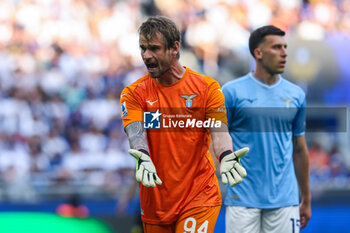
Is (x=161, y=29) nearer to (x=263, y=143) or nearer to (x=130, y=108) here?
(x=130, y=108)

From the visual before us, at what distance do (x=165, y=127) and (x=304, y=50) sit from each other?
8.41 meters

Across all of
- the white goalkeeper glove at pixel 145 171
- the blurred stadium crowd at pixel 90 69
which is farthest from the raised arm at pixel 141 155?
the blurred stadium crowd at pixel 90 69

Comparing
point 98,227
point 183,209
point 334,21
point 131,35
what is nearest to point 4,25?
point 131,35

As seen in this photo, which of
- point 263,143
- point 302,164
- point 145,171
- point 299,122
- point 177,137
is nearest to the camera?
point 145,171

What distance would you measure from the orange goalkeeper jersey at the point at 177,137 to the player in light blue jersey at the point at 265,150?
3.64 ft

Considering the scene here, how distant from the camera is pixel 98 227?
434 inches

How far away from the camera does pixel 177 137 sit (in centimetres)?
509

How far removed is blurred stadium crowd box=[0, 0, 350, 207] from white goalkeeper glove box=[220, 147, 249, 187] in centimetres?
746

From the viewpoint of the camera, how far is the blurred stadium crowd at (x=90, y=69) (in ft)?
44.3

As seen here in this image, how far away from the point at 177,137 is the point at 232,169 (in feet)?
2.03

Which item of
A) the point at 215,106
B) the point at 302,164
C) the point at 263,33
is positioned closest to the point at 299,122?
the point at 302,164

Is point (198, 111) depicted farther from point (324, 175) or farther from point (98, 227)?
point (324, 175)

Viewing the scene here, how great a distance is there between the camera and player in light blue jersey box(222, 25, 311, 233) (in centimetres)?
619

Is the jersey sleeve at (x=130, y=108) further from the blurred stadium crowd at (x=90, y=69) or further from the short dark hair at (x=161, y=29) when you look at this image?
the blurred stadium crowd at (x=90, y=69)
